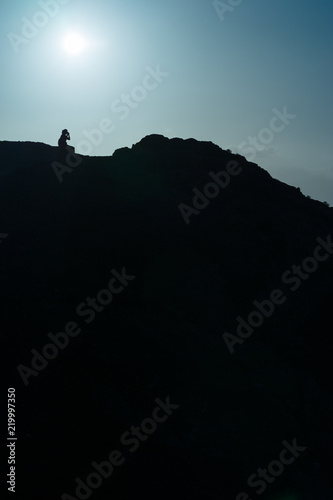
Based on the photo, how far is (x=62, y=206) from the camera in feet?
71.7

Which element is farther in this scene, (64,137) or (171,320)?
(64,137)

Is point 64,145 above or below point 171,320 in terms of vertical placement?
above

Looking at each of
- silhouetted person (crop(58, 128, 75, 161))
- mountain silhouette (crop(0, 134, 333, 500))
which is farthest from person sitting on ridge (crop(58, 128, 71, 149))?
mountain silhouette (crop(0, 134, 333, 500))

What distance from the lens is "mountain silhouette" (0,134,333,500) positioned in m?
13.1

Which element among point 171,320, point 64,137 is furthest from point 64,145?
point 171,320

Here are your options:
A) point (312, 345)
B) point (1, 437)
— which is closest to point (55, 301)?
point (1, 437)

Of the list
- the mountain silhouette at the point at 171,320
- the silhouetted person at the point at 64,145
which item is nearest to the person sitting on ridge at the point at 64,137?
the silhouetted person at the point at 64,145

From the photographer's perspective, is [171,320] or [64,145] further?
[64,145]

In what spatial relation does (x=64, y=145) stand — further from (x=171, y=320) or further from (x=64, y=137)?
(x=171, y=320)

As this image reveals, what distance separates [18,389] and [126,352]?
344 cm

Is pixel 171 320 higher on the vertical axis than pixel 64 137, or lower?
lower

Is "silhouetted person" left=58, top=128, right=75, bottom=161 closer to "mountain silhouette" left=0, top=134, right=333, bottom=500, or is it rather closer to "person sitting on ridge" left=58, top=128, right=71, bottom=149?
"person sitting on ridge" left=58, top=128, right=71, bottom=149

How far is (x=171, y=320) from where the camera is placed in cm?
1731

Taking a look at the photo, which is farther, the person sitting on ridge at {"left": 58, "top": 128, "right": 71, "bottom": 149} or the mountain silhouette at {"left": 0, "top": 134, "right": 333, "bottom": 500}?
the person sitting on ridge at {"left": 58, "top": 128, "right": 71, "bottom": 149}
